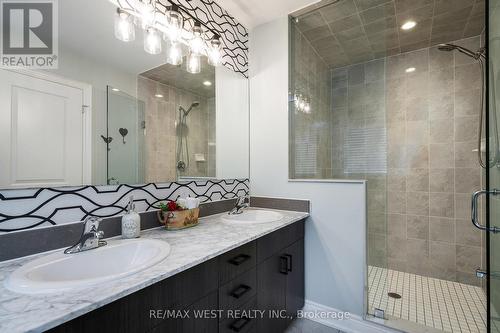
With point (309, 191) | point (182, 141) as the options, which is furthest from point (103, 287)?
point (309, 191)

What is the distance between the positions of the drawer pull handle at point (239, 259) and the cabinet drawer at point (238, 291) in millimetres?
70

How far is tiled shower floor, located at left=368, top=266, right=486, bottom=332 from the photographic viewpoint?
1.67 meters

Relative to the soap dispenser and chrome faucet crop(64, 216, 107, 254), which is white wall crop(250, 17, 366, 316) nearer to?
the soap dispenser

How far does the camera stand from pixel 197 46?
1669 mm

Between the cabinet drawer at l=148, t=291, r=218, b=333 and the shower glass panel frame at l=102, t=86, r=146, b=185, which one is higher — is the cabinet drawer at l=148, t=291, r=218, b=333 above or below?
below

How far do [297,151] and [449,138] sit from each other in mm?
1606

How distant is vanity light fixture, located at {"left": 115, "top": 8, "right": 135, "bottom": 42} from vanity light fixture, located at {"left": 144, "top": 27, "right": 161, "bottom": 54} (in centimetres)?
8

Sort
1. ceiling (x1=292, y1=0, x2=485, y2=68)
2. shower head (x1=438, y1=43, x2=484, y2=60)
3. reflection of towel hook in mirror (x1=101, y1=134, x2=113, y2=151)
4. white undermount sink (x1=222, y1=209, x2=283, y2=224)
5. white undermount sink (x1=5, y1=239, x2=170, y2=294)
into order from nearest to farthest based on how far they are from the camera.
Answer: white undermount sink (x1=5, y1=239, x2=170, y2=294)
reflection of towel hook in mirror (x1=101, y1=134, x2=113, y2=151)
white undermount sink (x1=222, y1=209, x2=283, y2=224)
ceiling (x1=292, y1=0, x2=485, y2=68)
shower head (x1=438, y1=43, x2=484, y2=60)

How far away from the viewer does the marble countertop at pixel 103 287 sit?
52 centimetres

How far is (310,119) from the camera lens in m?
2.15

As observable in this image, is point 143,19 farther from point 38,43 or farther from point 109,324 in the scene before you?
point 109,324

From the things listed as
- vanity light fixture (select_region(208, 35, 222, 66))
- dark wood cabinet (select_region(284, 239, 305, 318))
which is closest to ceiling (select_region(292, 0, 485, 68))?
vanity light fixture (select_region(208, 35, 222, 66))

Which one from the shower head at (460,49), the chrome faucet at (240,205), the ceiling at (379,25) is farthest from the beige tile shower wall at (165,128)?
the shower head at (460,49)

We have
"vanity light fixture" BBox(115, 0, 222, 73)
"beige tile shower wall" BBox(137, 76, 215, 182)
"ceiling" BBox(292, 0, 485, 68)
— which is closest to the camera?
"vanity light fixture" BBox(115, 0, 222, 73)
